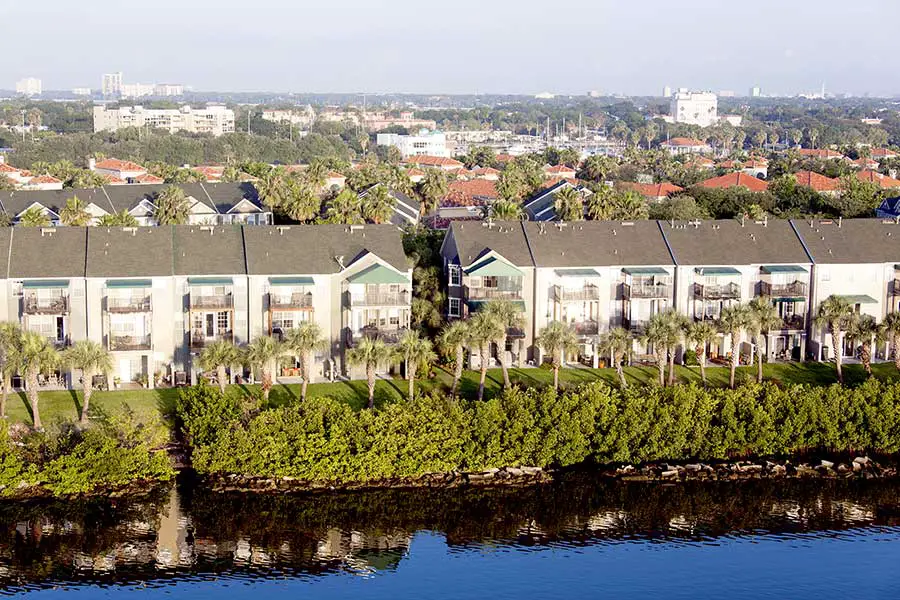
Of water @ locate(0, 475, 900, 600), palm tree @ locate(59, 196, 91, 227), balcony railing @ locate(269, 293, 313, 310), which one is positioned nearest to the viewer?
water @ locate(0, 475, 900, 600)

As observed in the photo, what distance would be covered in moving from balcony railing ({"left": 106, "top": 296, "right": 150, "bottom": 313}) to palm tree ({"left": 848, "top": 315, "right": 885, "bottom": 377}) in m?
31.4

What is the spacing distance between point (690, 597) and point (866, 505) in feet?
37.9

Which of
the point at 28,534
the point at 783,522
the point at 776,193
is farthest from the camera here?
the point at 776,193

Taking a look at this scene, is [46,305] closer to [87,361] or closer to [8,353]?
[8,353]

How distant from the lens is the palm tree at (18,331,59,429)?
44969mm

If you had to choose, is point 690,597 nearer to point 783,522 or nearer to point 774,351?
point 783,522

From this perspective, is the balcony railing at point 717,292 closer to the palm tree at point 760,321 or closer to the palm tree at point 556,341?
the palm tree at point 760,321

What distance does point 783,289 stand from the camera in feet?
186

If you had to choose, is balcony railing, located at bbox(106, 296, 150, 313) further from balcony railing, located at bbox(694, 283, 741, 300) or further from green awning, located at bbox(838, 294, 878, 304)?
green awning, located at bbox(838, 294, 878, 304)

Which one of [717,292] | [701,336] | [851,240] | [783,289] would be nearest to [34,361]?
[701,336]

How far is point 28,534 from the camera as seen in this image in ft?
126

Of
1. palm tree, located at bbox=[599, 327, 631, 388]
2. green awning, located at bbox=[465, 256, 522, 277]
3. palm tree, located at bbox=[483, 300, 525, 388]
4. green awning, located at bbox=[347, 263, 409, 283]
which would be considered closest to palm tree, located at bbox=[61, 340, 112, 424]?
green awning, located at bbox=[347, 263, 409, 283]

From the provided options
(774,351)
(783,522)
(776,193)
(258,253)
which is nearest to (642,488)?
(783,522)

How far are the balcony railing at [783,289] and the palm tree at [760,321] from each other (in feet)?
5.45
